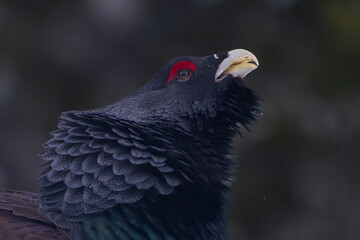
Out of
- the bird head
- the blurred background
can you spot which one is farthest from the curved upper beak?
the blurred background

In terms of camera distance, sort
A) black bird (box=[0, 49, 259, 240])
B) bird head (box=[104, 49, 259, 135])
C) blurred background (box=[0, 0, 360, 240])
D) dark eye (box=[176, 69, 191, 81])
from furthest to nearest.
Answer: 1. blurred background (box=[0, 0, 360, 240])
2. dark eye (box=[176, 69, 191, 81])
3. bird head (box=[104, 49, 259, 135])
4. black bird (box=[0, 49, 259, 240])

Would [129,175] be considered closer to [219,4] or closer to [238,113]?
[238,113]

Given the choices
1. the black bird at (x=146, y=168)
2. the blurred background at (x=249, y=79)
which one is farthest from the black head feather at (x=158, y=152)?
the blurred background at (x=249, y=79)

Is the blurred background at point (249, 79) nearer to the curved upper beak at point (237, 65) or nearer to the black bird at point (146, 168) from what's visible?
the curved upper beak at point (237, 65)

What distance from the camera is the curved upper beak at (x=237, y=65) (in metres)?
3.37

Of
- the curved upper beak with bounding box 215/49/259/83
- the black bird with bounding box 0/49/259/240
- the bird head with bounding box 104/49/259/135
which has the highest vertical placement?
the curved upper beak with bounding box 215/49/259/83

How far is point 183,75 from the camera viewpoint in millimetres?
3469

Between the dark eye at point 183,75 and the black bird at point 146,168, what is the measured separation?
0.05 feet

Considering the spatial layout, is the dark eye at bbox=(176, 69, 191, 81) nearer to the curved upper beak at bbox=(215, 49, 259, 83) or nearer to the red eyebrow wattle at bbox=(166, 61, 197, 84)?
the red eyebrow wattle at bbox=(166, 61, 197, 84)

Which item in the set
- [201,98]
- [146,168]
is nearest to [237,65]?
[201,98]

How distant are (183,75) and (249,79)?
4365 millimetres

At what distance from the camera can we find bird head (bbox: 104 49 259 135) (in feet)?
10.9

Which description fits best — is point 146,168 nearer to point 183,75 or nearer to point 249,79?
point 183,75

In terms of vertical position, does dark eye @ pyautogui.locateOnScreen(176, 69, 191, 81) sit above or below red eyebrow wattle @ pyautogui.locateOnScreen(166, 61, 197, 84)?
below
